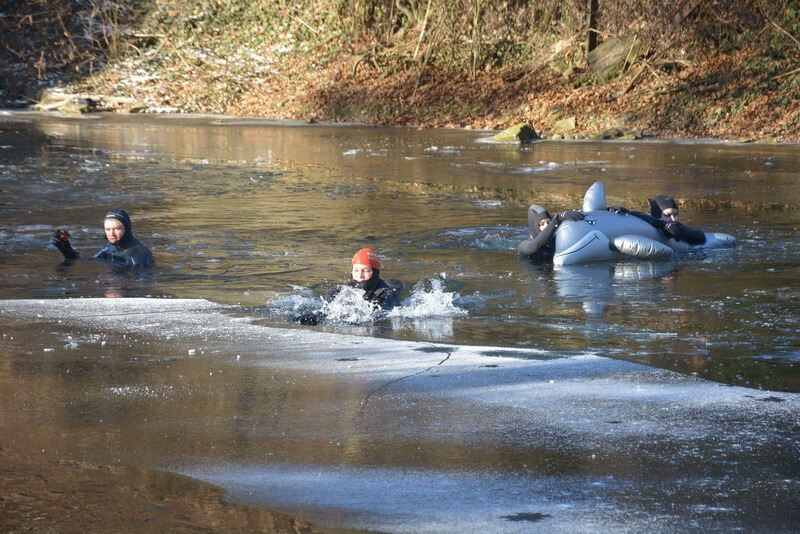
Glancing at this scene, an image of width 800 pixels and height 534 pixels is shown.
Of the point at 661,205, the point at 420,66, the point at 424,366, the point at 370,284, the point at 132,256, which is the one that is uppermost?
the point at 420,66

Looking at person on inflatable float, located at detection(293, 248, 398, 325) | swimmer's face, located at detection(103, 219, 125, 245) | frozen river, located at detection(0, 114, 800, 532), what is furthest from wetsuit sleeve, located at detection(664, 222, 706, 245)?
swimmer's face, located at detection(103, 219, 125, 245)

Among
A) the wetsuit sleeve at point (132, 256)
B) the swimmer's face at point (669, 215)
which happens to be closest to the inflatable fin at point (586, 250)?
the swimmer's face at point (669, 215)

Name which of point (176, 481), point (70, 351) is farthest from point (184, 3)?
point (176, 481)

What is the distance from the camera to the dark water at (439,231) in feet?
31.7

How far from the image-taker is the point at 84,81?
4222cm

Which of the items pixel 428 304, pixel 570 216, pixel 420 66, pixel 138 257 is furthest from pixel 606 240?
pixel 420 66

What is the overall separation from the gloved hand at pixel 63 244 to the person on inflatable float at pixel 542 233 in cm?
537

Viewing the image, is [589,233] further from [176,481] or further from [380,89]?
[380,89]

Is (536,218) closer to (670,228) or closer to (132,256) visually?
(670,228)

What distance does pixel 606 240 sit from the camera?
520 inches

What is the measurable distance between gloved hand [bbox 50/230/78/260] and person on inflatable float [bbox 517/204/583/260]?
17.6 feet

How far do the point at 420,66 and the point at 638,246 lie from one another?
80.6 ft

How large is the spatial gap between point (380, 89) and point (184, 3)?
13218mm

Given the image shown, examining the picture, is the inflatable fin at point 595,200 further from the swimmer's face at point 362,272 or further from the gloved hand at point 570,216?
the swimmer's face at point 362,272
